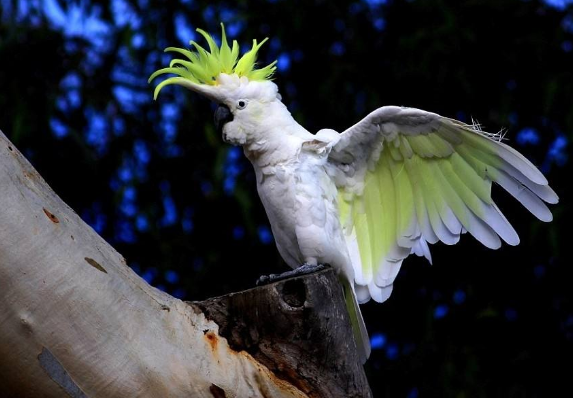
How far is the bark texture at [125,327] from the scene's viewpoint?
1617 mm

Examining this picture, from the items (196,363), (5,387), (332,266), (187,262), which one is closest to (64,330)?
(5,387)

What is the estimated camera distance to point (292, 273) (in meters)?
2.08

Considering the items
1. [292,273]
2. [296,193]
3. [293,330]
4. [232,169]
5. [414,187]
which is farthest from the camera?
[232,169]

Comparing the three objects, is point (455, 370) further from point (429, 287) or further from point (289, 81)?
point (289, 81)

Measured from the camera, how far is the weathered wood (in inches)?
72.6

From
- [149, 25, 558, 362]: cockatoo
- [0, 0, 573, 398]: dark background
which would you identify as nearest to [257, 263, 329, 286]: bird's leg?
[149, 25, 558, 362]: cockatoo

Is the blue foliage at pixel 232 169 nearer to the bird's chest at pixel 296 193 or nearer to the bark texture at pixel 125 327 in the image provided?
the bird's chest at pixel 296 193

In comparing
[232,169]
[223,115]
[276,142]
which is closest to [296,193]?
[276,142]

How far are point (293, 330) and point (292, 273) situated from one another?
0.82 ft

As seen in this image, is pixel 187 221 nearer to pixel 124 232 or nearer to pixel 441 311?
pixel 124 232

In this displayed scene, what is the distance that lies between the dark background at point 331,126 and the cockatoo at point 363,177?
3.07 ft

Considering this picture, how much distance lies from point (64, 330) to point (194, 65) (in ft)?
2.57

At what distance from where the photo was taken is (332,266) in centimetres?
222

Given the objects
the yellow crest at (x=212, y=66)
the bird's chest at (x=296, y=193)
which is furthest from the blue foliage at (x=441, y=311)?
the yellow crest at (x=212, y=66)
